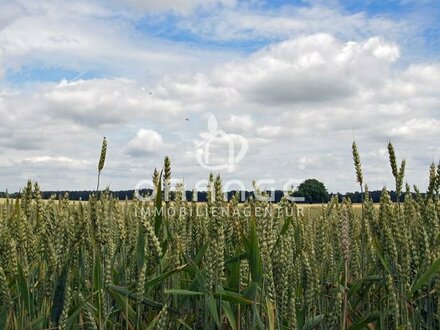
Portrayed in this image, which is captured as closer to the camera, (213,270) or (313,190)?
(213,270)

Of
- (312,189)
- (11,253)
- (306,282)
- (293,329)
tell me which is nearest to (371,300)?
(306,282)

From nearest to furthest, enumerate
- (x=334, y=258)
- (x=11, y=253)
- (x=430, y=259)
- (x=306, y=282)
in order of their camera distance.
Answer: (x=306, y=282)
(x=11, y=253)
(x=430, y=259)
(x=334, y=258)

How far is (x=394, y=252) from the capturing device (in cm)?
232

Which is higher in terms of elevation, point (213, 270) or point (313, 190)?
point (313, 190)

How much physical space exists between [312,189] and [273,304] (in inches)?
1888

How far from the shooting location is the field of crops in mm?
1909

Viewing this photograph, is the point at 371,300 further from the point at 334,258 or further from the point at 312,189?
the point at 312,189

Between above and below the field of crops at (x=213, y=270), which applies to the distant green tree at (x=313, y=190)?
Result: above

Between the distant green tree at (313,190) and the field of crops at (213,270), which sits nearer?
the field of crops at (213,270)

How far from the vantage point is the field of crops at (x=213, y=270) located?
1909 millimetres

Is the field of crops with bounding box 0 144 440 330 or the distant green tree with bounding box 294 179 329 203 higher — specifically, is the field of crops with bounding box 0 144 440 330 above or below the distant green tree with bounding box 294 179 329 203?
below

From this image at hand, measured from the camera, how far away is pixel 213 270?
199cm

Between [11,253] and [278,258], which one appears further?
[11,253]

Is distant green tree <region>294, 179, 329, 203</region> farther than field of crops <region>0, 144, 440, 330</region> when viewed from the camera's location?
Yes
